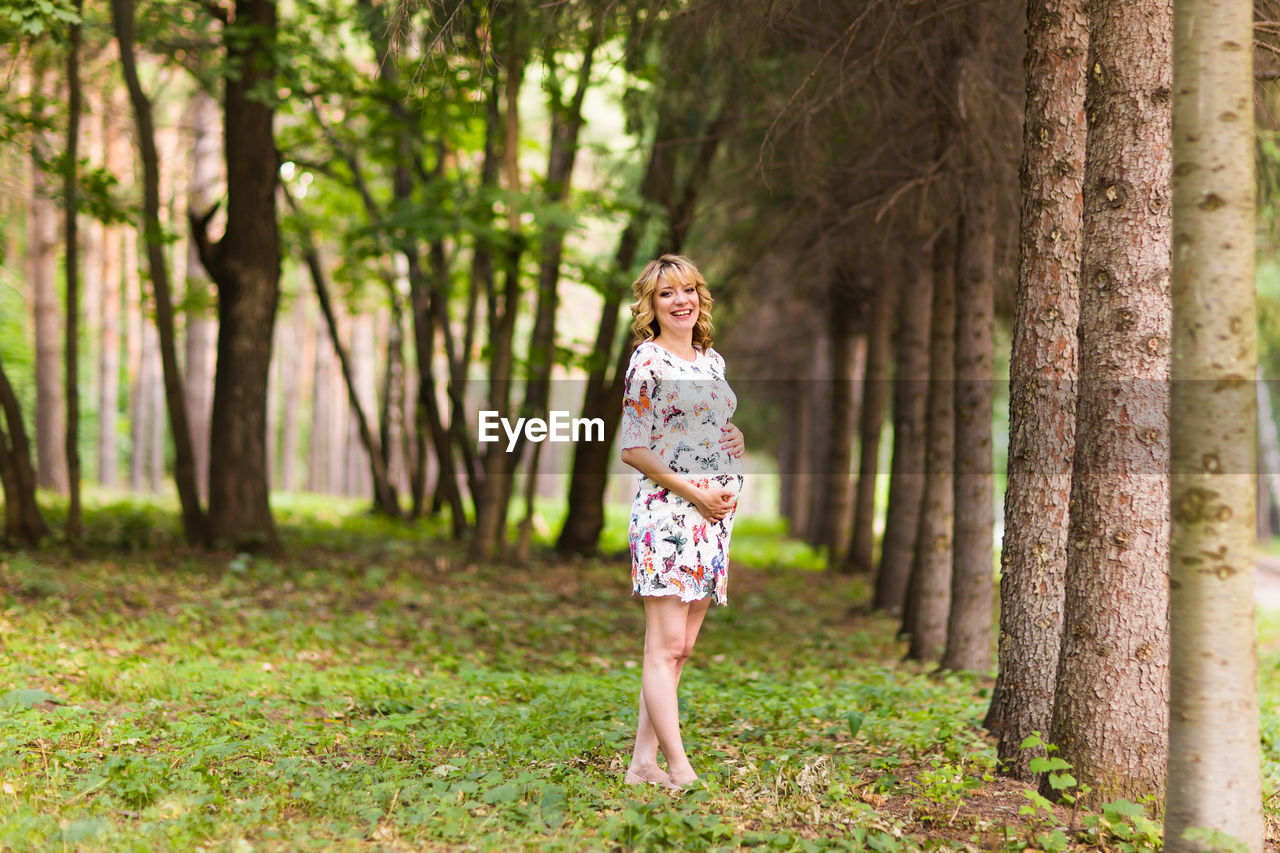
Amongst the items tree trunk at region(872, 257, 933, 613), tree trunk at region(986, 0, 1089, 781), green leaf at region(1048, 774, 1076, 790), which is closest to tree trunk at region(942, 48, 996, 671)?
tree trunk at region(986, 0, 1089, 781)

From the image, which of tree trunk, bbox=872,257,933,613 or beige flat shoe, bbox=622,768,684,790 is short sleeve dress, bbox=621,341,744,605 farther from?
tree trunk, bbox=872,257,933,613

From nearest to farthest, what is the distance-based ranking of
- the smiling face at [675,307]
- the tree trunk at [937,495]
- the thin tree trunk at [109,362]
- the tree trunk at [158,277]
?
the smiling face at [675,307]
the tree trunk at [937,495]
the tree trunk at [158,277]
the thin tree trunk at [109,362]

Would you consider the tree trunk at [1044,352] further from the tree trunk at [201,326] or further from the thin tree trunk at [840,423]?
the tree trunk at [201,326]

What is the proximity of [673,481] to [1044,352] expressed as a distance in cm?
206

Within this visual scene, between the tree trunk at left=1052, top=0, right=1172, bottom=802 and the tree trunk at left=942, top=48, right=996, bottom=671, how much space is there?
10.8 ft

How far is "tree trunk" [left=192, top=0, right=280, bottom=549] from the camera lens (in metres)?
10.2

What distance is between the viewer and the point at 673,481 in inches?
143

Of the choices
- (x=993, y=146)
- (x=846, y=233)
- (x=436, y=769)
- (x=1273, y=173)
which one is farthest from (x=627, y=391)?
(x=1273, y=173)

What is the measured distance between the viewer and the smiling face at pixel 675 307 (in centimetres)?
384

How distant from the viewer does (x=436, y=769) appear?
13.5ft

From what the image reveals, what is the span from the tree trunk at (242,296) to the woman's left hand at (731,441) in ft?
25.5

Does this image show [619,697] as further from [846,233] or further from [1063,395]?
[846,233]

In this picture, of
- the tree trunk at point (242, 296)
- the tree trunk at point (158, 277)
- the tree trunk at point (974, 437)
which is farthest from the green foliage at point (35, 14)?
the tree trunk at point (974, 437)

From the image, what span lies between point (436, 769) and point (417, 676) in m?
2.23
